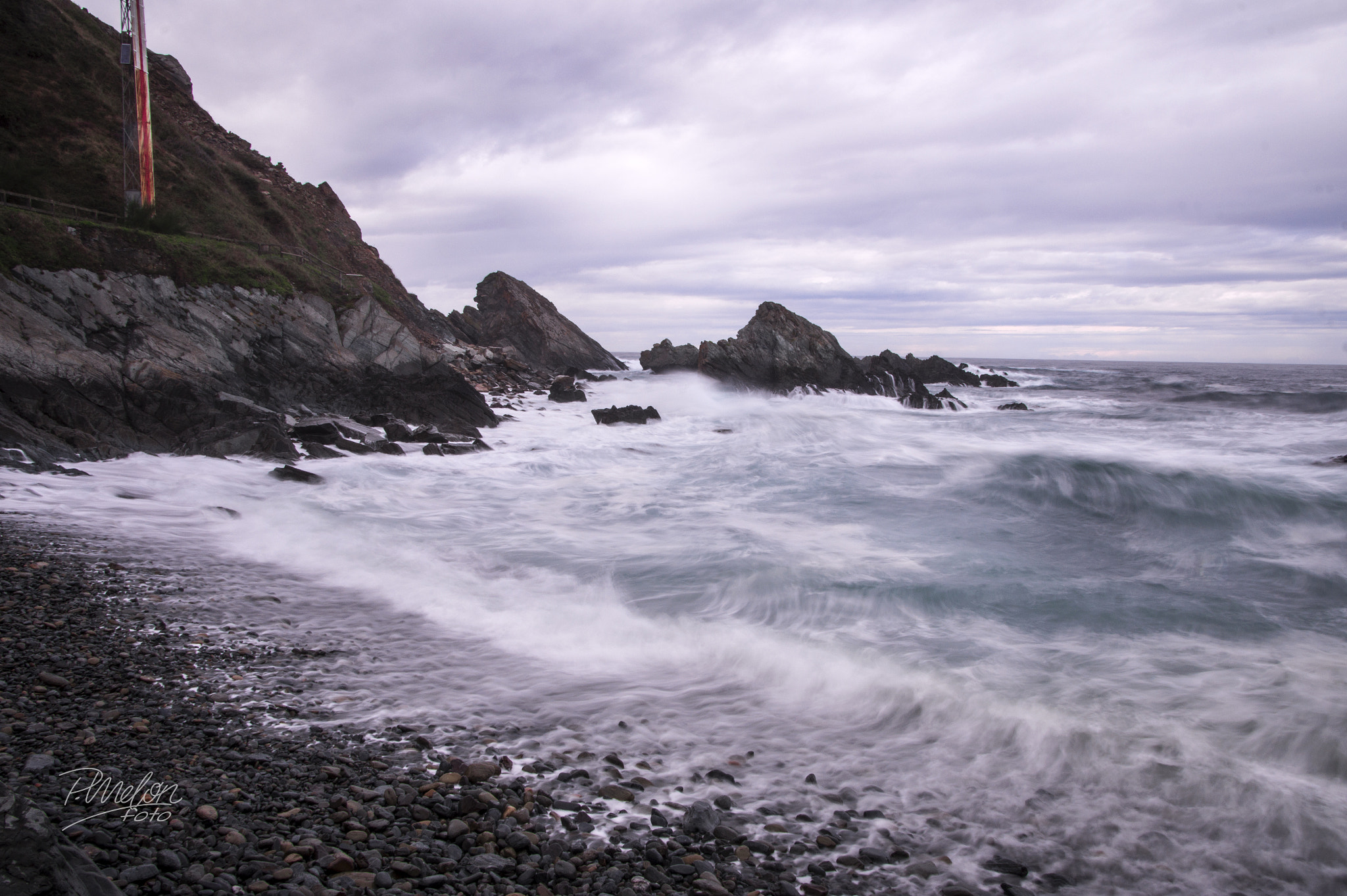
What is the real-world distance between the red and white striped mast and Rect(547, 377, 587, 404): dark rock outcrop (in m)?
16.7

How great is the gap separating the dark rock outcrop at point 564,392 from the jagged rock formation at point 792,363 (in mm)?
12069

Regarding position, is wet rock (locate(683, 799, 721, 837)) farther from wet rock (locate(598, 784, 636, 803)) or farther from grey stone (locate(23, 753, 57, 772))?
grey stone (locate(23, 753, 57, 772))

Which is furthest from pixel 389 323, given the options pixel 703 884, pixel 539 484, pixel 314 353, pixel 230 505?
pixel 703 884

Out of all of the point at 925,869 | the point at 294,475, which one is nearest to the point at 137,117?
the point at 294,475

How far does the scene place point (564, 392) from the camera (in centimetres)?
3353

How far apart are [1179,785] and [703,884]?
3.48 meters

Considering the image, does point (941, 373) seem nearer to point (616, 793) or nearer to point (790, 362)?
point (790, 362)

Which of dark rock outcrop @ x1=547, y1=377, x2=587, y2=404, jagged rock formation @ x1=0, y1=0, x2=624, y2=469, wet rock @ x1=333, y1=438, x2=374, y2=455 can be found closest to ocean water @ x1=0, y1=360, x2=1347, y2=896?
wet rock @ x1=333, y1=438, x2=374, y2=455

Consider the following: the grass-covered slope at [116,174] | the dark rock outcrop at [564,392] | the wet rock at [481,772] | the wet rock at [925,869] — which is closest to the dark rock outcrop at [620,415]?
the dark rock outcrop at [564,392]

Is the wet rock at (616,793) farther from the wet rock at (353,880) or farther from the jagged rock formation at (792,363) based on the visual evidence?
the jagged rock formation at (792,363)

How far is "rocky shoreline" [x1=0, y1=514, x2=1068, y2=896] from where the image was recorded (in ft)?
10.1

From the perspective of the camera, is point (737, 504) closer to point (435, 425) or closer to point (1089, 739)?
point (1089, 739)

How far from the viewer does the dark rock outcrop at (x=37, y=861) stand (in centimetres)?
218
